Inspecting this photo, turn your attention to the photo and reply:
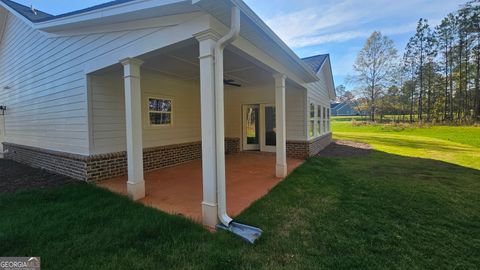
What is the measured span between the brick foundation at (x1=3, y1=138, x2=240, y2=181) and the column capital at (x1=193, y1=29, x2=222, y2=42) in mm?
3771

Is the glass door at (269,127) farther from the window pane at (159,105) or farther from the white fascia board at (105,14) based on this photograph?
the white fascia board at (105,14)

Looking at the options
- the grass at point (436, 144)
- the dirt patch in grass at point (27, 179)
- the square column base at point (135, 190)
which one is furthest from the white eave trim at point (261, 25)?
the grass at point (436, 144)

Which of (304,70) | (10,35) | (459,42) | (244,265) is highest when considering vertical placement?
(459,42)

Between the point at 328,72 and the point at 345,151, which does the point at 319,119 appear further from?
the point at 328,72

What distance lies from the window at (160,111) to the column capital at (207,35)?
386 cm

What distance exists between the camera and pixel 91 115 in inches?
191

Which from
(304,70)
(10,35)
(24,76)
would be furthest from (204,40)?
(10,35)

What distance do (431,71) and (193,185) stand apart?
33381 mm

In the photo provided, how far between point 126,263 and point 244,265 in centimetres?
117

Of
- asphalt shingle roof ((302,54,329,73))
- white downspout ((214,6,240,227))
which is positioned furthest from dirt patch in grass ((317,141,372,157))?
white downspout ((214,6,240,227))

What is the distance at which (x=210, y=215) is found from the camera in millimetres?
3006

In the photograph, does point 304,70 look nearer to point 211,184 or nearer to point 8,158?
point 211,184

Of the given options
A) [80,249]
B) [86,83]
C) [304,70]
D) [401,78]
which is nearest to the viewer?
[80,249]

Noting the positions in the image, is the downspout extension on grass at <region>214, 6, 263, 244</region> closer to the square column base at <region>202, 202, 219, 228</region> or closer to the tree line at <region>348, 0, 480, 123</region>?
the square column base at <region>202, 202, 219, 228</region>
